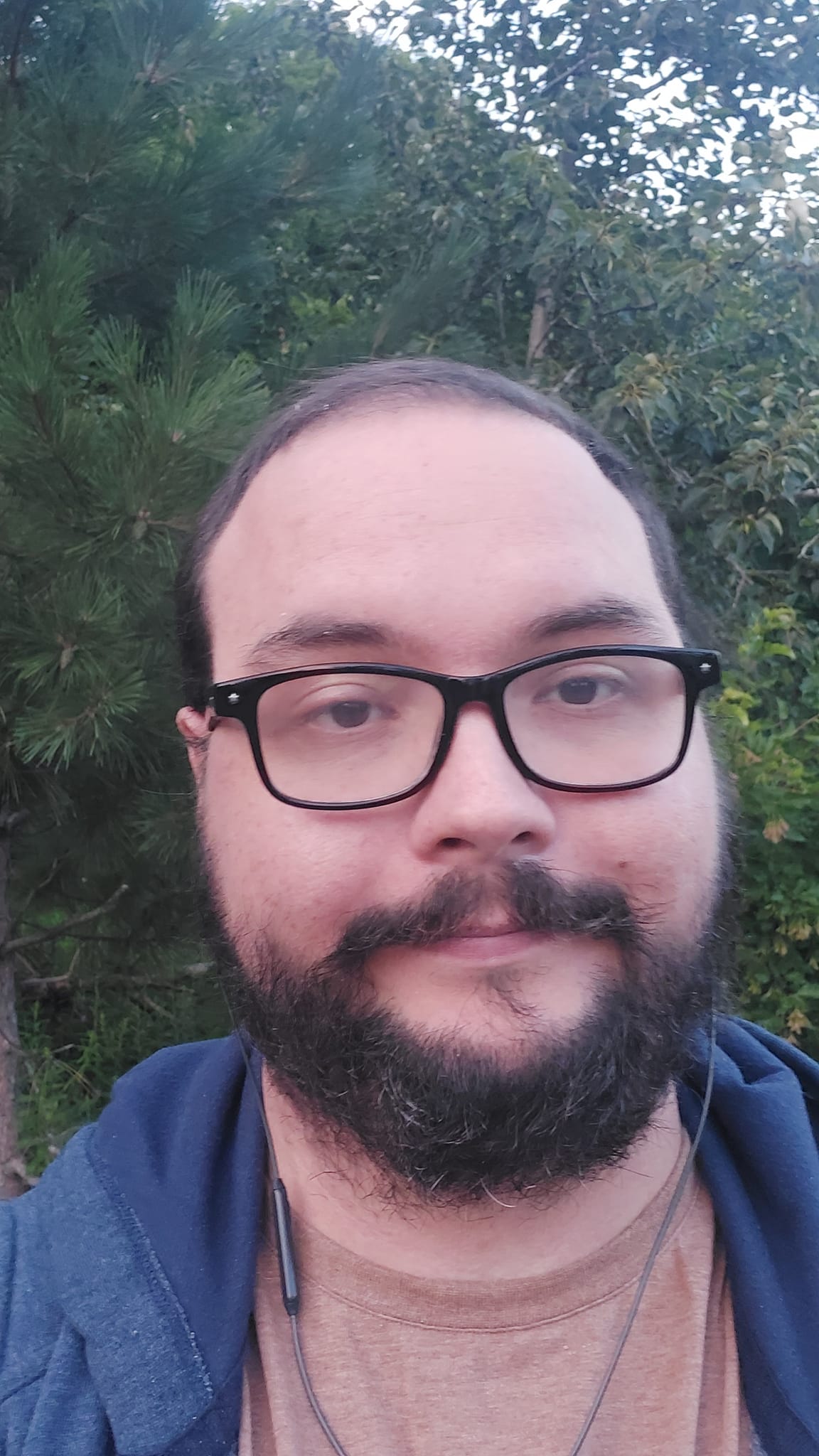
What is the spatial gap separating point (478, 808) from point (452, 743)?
0.07 meters

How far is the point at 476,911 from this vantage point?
814mm

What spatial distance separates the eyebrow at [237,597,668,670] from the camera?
2.86 ft

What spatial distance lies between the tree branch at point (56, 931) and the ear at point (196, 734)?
3.50ft

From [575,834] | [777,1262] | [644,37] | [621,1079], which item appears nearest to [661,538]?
[575,834]

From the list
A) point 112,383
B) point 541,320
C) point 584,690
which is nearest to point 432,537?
point 584,690

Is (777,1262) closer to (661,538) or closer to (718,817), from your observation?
(718,817)

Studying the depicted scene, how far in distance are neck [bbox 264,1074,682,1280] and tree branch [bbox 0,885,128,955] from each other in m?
1.23

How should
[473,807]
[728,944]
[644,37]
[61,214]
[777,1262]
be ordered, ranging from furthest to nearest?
[644,37] < [61,214] < [728,944] < [777,1262] < [473,807]

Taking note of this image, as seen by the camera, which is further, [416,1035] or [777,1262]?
[777,1262]

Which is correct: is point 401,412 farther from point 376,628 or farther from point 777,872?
point 777,872

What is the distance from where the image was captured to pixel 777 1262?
92cm

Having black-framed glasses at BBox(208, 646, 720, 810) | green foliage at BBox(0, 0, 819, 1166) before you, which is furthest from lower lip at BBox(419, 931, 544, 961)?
green foliage at BBox(0, 0, 819, 1166)

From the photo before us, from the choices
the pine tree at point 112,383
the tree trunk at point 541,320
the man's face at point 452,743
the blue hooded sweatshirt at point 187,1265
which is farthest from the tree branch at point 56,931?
the tree trunk at point 541,320

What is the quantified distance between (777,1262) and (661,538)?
2.64 feet
